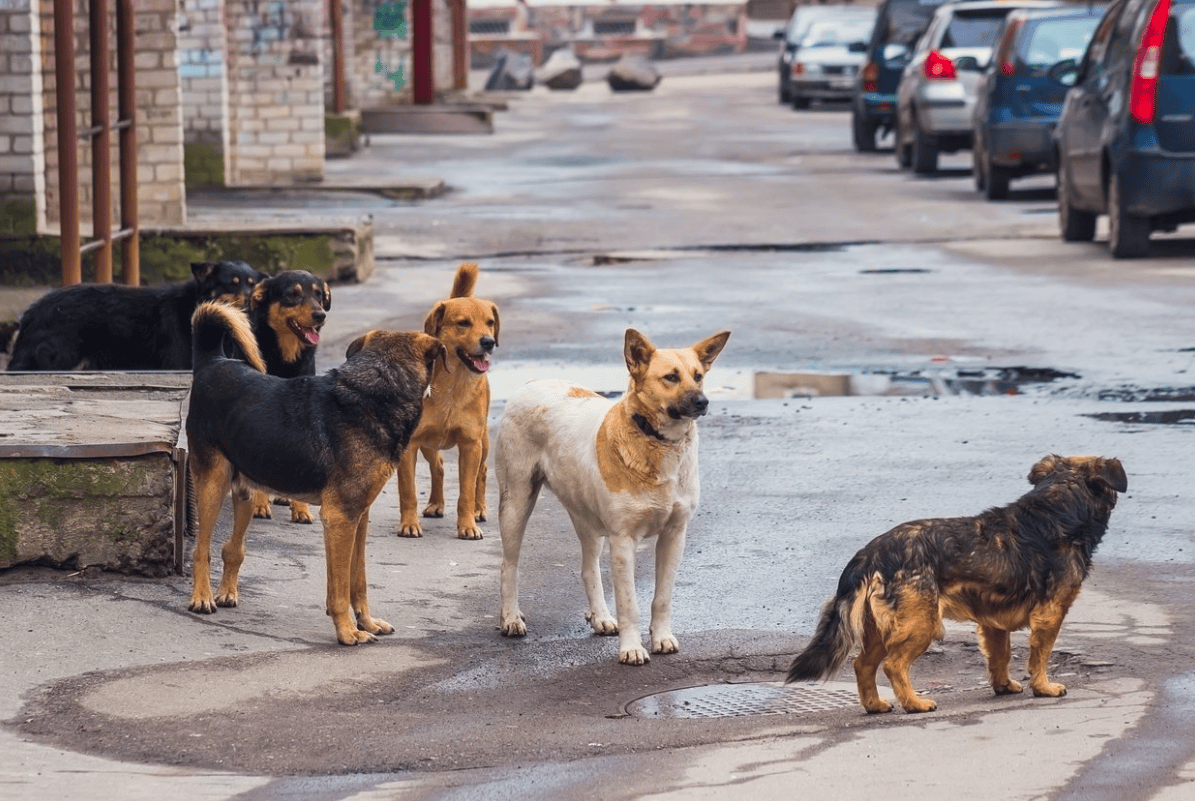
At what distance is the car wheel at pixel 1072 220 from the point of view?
17656mm

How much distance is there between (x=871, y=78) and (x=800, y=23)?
44.0 ft

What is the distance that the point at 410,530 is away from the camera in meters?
8.20

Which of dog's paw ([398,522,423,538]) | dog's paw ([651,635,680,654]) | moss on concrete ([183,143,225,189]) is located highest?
moss on concrete ([183,143,225,189])

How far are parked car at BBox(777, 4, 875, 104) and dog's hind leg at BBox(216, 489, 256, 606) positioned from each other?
3632 cm

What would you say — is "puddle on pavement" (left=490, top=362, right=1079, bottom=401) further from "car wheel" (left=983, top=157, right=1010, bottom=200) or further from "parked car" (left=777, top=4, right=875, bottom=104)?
"parked car" (left=777, top=4, right=875, bottom=104)

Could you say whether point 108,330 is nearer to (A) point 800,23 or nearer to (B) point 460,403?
(B) point 460,403

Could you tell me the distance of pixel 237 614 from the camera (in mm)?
6949

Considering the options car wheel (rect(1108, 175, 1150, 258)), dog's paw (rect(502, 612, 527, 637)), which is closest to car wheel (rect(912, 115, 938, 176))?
car wheel (rect(1108, 175, 1150, 258))

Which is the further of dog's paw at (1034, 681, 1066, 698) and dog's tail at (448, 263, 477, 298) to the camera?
dog's tail at (448, 263, 477, 298)

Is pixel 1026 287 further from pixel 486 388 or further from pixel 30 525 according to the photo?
pixel 30 525

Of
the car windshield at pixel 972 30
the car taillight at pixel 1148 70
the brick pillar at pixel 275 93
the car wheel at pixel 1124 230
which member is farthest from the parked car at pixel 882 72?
the car taillight at pixel 1148 70

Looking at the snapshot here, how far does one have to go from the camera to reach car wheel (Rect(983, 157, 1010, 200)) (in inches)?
871

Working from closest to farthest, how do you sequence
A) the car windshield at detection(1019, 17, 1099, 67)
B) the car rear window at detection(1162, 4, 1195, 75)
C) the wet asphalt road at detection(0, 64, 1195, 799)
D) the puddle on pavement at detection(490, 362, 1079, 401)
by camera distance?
the wet asphalt road at detection(0, 64, 1195, 799) → the puddle on pavement at detection(490, 362, 1079, 401) → the car rear window at detection(1162, 4, 1195, 75) → the car windshield at detection(1019, 17, 1099, 67)

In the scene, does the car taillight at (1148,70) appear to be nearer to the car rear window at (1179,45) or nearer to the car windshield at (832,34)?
the car rear window at (1179,45)
